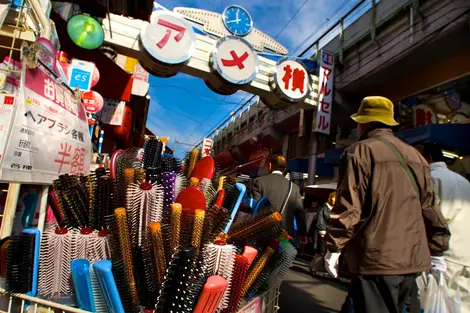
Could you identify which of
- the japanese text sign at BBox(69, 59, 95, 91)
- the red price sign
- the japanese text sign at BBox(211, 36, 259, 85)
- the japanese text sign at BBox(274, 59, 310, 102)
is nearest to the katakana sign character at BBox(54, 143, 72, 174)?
the japanese text sign at BBox(69, 59, 95, 91)

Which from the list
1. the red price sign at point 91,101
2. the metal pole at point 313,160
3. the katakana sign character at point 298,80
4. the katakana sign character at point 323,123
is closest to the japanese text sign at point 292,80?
the katakana sign character at point 298,80

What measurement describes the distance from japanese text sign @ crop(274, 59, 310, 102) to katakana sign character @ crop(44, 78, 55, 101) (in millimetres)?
7027

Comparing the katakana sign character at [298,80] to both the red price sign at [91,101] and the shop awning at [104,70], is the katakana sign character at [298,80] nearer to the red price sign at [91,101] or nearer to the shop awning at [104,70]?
the shop awning at [104,70]

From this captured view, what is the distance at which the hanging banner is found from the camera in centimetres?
777

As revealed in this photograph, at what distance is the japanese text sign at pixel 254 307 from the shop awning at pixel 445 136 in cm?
565

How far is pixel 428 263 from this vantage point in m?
1.72

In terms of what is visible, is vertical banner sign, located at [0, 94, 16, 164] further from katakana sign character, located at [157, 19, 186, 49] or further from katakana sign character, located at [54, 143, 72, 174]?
katakana sign character, located at [157, 19, 186, 49]

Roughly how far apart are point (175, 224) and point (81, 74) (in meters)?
4.60

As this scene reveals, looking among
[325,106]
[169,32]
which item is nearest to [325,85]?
[325,106]

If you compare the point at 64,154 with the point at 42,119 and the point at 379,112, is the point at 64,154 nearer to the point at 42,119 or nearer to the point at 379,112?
the point at 42,119

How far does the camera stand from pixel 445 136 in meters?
5.93

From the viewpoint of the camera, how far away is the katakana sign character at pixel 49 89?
5.76ft

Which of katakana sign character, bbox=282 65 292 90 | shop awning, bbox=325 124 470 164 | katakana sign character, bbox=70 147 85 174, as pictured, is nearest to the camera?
katakana sign character, bbox=70 147 85 174

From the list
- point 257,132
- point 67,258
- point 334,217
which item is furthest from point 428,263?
point 257,132
